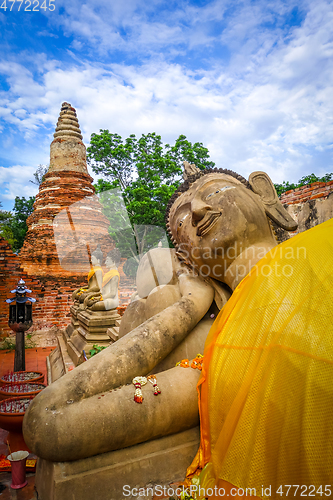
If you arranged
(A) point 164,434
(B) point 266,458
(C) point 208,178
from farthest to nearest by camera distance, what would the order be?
1. (C) point 208,178
2. (A) point 164,434
3. (B) point 266,458

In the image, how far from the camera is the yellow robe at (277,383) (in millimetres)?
1143

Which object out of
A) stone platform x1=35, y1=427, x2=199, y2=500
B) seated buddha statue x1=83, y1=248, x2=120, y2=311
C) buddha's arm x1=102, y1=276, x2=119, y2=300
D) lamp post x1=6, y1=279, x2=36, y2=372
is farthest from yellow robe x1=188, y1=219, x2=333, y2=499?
buddha's arm x1=102, y1=276, x2=119, y2=300

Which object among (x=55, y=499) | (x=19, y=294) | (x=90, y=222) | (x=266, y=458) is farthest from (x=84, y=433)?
(x=90, y=222)

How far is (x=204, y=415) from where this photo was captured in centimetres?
162

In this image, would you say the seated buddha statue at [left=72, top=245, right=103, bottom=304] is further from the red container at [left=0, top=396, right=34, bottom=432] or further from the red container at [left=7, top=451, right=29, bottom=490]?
the red container at [left=7, top=451, right=29, bottom=490]

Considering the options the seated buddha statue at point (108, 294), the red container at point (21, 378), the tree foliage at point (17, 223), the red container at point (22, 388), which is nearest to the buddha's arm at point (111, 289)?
the seated buddha statue at point (108, 294)

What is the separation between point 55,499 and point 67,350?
4381mm

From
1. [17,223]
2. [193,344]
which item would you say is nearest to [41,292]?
[193,344]

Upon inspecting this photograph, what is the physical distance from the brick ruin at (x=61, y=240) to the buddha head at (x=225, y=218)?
21.5 ft

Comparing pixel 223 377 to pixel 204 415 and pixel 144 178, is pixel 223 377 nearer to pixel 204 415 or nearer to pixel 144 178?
pixel 204 415

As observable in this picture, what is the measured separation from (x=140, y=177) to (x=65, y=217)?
5036mm

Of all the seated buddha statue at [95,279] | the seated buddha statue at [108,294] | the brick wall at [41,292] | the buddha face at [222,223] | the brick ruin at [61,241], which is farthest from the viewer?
the brick ruin at [61,241]

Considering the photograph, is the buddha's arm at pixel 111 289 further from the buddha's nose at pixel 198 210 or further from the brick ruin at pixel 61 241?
the buddha's nose at pixel 198 210

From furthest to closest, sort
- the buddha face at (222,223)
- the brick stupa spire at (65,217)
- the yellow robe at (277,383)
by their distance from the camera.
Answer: the brick stupa spire at (65,217) < the buddha face at (222,223) < the yellow robe at (277,383)
